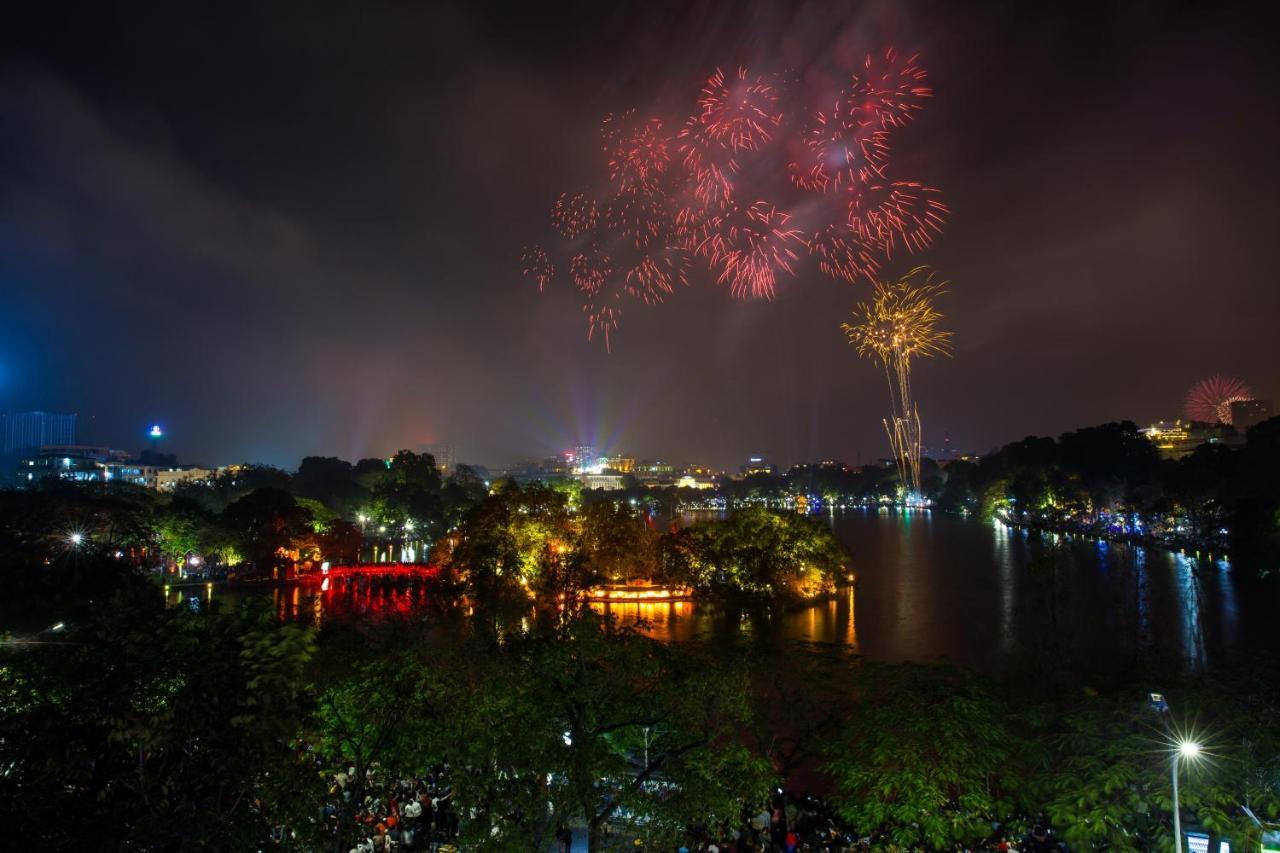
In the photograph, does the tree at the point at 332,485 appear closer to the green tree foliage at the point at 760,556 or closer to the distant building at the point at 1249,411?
the green tree foliage at the point at 760,556

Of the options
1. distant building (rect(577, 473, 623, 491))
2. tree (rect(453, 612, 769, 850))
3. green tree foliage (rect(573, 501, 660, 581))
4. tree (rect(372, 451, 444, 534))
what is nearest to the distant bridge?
green tree foliage (rect(573, 501, 660, 581))

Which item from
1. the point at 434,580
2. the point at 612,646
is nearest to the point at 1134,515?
the point at 434,580

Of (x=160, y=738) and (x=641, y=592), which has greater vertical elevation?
(x=160, y=738)

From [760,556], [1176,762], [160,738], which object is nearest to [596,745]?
[160,738]

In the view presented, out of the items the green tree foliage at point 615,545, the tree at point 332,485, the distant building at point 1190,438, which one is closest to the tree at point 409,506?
the tree at point 332,485

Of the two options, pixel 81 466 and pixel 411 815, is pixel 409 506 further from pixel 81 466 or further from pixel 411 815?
pixel 81 466

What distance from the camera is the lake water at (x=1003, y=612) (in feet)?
65.8

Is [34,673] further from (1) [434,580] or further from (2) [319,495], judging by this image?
(2) [319,495]

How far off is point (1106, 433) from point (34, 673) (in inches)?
2928

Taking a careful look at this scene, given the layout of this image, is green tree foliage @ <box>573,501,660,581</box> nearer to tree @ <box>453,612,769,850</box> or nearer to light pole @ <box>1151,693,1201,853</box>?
tree @ <box>453,612,769,850</box>

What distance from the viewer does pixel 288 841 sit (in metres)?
5.20

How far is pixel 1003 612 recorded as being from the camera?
1036 inches

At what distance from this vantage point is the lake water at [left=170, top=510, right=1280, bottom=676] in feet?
65.8

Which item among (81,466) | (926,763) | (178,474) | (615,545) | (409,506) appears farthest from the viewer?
(178,474)
